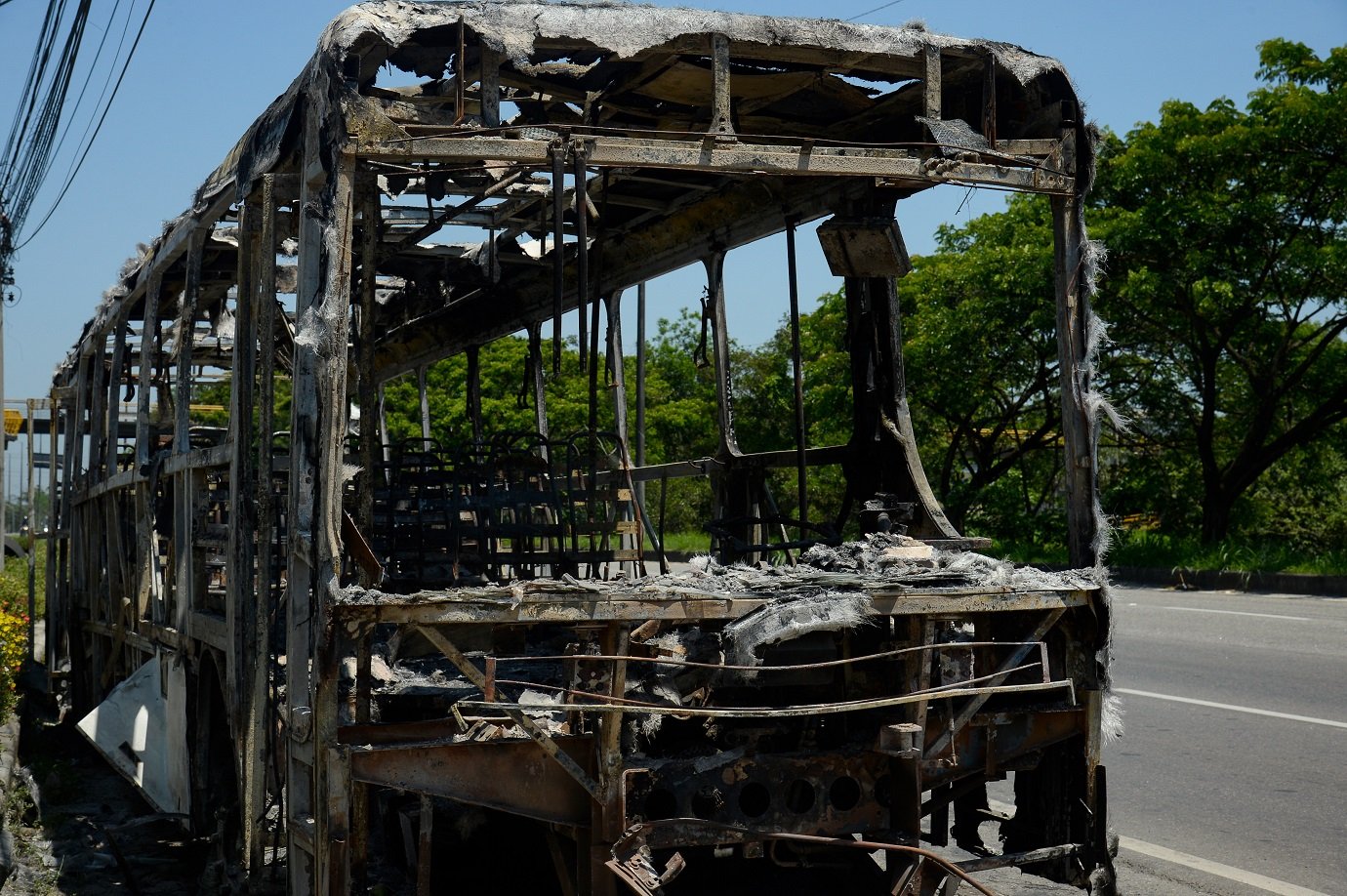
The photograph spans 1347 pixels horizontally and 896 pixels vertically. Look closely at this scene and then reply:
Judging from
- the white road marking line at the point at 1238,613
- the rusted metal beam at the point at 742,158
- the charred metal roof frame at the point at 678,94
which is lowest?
A: the white road marking line at the point at 1238,613

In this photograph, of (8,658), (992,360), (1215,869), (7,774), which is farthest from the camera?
(992,360)

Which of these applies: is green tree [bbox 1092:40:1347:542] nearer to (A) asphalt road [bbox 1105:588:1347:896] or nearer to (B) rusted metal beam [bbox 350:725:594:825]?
(A) asphalt road [bbox 1105:588:1347:896]

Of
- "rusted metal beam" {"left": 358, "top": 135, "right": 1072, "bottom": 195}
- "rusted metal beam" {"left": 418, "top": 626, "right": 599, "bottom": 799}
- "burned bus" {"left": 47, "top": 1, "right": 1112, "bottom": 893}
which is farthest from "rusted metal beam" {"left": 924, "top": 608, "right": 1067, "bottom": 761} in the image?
"rusted metal beam" {"left": 358, "top": 135, "right": 1072, "bottom": 195}

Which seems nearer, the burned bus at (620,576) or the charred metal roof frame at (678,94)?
the burned bus at (620,576)

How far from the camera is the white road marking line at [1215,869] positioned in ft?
18.8

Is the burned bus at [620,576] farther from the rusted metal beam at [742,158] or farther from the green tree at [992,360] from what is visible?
the green tree at [992,360]

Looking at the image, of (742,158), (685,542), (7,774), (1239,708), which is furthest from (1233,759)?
(685,542)

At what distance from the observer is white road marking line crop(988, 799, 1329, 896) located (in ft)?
18.8

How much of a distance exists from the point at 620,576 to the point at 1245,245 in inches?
→ 664

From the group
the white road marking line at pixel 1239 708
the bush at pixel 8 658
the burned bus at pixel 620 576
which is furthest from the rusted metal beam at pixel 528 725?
the white road marking line at pixel 1239 708

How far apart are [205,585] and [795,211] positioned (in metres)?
3.68

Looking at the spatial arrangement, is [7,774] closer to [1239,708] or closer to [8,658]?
[8,658]

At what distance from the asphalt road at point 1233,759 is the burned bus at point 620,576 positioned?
3.81 feet

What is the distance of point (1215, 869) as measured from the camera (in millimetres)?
6113
